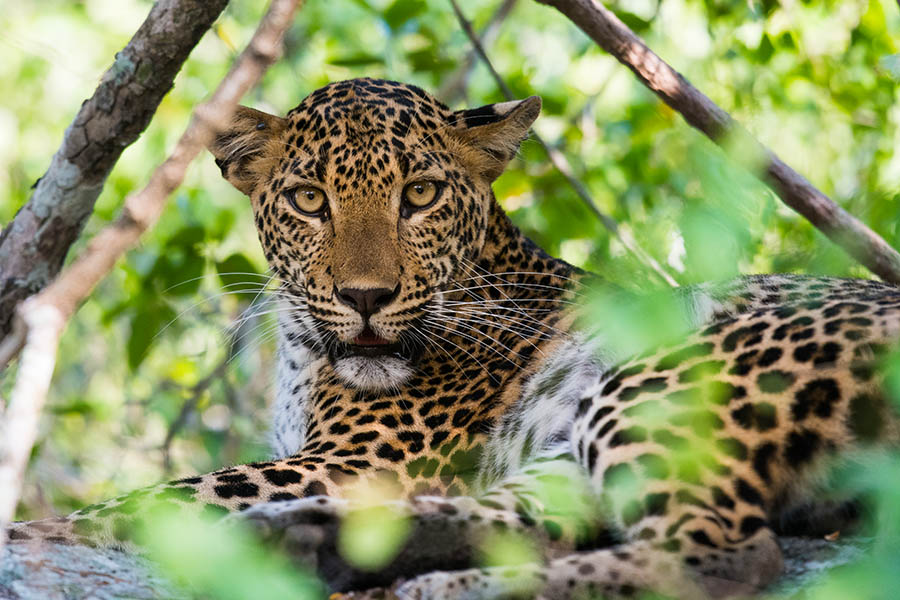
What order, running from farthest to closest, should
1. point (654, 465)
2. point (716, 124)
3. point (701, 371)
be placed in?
point (716, 124)
point (701, 371)
point (654, 465)

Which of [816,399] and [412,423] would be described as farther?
[412,423]

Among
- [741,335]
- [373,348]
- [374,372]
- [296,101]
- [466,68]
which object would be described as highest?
[296,101]

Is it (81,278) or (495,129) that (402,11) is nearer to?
(495,129)

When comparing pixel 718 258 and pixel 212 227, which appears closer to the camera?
pixel 718 258

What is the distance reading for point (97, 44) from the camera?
1152 centimetres

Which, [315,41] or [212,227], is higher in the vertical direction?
[315,41]

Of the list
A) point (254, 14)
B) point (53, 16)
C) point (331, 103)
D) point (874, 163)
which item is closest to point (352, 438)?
point (331, 103)

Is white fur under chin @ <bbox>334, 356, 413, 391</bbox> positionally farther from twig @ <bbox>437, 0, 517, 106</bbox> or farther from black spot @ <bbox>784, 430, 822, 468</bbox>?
twig @ <bbox>437, 0, 517, 106</bbox>

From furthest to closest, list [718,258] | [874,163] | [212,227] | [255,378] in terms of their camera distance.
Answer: [255,378], [874,163], [212,227], [718,258]

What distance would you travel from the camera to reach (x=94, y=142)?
5430mm

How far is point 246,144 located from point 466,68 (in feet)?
12.3

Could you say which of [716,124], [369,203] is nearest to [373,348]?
[369,203]

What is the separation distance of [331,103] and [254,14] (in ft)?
23.8

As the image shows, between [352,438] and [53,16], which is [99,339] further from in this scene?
[352,438]
